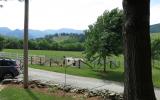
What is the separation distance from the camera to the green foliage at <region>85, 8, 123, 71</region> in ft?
101

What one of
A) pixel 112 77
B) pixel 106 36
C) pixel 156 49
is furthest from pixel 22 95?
pixel 156 49

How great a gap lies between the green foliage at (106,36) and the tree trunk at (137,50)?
22.3 metres

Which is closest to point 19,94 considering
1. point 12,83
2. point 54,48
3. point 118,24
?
point 12,83

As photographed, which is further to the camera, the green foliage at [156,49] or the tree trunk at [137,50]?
the green foliage at [156,49]

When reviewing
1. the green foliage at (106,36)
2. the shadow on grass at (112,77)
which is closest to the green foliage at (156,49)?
the green foliage at (106,36)

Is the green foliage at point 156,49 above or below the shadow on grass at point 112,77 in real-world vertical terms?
above

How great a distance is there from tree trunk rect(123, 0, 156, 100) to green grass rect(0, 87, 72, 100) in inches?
337

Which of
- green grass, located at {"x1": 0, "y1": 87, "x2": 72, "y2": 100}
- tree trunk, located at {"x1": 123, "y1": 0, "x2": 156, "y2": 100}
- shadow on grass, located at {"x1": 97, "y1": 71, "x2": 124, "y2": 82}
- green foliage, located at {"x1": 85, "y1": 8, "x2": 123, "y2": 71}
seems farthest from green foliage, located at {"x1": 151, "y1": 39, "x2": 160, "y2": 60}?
tree trunk, located at {"x1": 123, "y1": 0, "x2": 156, "y2": 100}

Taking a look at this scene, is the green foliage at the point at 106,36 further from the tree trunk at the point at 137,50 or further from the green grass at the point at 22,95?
the tree trunk at the point at 137,50

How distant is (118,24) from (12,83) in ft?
40.0

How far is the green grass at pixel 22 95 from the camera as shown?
17016mm

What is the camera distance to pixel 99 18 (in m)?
32.2

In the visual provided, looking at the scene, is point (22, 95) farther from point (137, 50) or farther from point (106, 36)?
point (106, 36)

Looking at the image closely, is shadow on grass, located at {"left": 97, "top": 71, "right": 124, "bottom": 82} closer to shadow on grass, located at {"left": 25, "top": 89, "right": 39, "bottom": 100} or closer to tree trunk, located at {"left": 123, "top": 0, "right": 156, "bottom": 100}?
shadow on grass, located at {"left": 25, "top": 89, "right": 39, "bottom": 100}
